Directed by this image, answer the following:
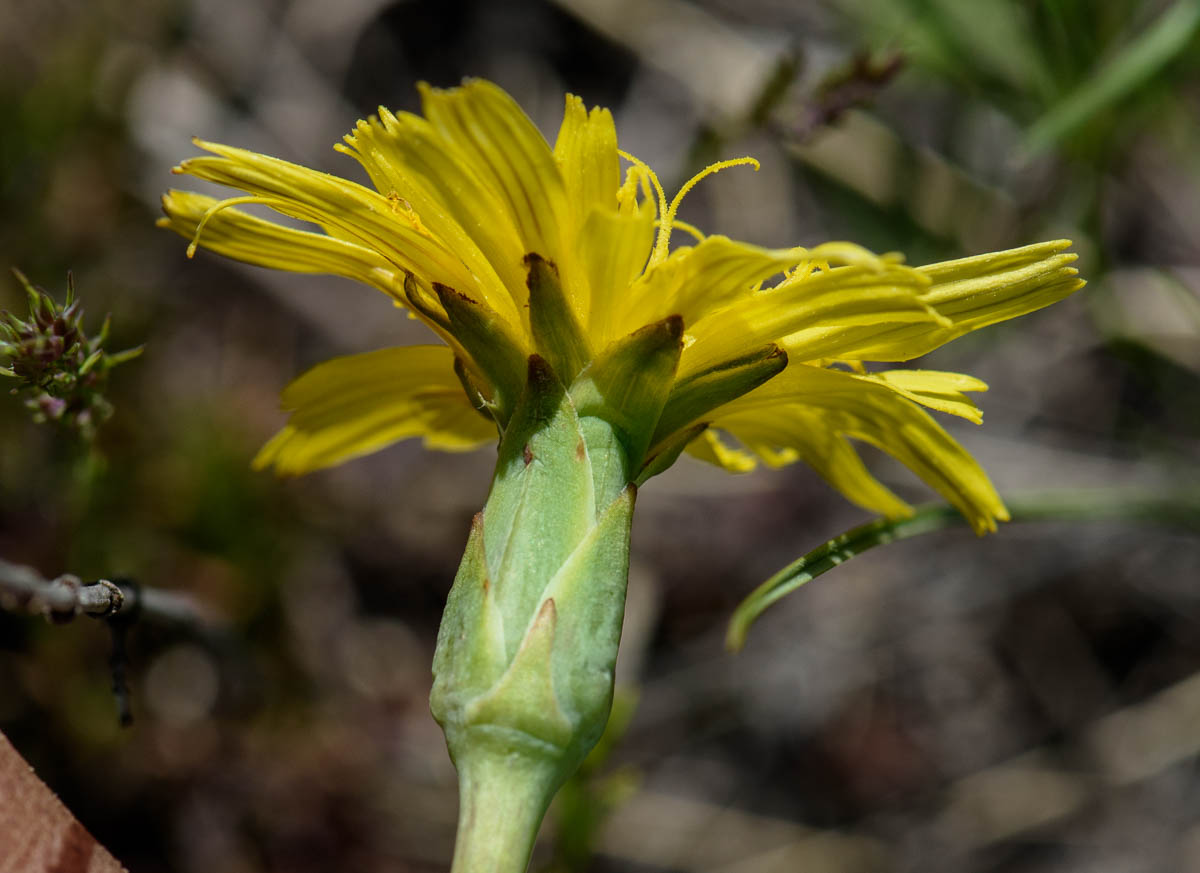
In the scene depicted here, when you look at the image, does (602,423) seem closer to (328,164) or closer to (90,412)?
(90,412)

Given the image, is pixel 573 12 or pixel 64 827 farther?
pixel 573 12

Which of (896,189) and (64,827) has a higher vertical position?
(896,189)

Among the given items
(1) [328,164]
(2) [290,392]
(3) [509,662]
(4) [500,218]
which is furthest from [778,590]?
(1) [328,164]

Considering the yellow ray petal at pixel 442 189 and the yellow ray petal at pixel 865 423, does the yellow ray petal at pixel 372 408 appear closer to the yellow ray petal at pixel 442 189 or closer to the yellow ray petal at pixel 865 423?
the yellow ray petal at pixel 442 189

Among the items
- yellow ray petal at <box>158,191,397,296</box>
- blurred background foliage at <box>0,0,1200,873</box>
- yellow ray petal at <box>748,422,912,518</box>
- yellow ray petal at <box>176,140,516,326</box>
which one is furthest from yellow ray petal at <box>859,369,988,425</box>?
blurred background foliage at <box>0,0,1200,873</box>

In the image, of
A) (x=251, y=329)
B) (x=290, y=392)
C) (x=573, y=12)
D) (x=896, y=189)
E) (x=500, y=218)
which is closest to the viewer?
(x=500, y=218)

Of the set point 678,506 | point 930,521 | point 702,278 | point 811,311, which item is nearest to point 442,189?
point 702,278

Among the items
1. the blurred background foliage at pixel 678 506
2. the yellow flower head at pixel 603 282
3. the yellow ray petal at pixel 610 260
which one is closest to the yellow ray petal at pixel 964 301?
the yellow flower head at pixel 603 282
